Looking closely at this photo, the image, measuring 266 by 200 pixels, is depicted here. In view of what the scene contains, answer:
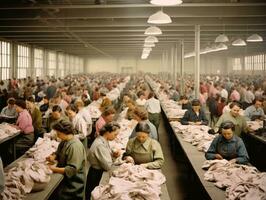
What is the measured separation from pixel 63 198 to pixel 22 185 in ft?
2.21

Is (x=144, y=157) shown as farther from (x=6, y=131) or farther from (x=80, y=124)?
(x=6, y=131)

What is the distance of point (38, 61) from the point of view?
32.4 m

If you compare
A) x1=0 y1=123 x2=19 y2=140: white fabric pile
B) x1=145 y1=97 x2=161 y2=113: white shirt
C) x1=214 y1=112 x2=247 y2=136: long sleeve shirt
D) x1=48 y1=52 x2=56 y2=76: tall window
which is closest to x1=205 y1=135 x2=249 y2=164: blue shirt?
x1=214 y1=112 x2=247 y2=136: long sleeve shirt

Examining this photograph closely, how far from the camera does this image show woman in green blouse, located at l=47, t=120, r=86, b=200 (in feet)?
17.4

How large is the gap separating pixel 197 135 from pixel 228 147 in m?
2.21

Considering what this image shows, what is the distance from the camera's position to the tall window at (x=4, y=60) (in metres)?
23.6

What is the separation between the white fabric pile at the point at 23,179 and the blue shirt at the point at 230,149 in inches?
107

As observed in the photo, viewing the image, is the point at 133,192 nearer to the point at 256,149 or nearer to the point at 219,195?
the point at 219,195

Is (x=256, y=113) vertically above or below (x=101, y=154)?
above

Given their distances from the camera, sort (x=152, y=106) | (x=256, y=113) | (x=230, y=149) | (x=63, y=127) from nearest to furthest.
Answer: (x=63, y=127) → (x=230, y=149) → (x=256, y=113) → (x=152, y=106)

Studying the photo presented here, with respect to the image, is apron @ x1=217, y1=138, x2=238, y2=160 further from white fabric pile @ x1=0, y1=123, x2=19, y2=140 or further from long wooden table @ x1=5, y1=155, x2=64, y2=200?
white fabric pile @ x1=0, y1=123, x2=19, y2=140

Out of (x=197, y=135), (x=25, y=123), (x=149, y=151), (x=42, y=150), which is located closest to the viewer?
(x=149, y=151)

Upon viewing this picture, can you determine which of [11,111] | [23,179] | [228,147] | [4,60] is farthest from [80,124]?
[4,60]

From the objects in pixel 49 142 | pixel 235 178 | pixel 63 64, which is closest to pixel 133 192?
pixel 235 178
